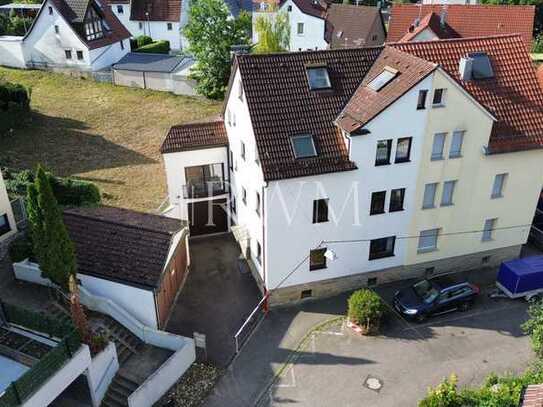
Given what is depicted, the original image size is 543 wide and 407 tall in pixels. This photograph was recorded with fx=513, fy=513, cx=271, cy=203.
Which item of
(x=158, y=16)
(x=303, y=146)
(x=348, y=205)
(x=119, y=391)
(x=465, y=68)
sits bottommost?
(x=119, y=391)

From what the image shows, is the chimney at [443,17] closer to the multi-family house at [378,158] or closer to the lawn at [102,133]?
the lawn at [102,133]

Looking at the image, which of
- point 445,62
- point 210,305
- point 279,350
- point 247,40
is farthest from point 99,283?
point 247,40

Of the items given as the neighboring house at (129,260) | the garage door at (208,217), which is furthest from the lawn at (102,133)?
the neighboring house at (129,260)

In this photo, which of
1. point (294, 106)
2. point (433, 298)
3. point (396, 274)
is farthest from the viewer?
point (396, 274)

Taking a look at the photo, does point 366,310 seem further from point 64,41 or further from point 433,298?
point 64,41

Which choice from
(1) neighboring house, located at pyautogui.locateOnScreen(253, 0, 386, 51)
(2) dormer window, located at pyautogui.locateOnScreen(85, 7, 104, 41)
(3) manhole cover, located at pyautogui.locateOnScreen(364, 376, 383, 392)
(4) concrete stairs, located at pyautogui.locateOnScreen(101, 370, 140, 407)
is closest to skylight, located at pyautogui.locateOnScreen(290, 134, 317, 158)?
(3) manhole cover, located at pyautogui.locateOnScreen(364, 376, 383, 392)

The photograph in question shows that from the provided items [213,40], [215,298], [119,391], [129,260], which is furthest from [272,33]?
[119,391]

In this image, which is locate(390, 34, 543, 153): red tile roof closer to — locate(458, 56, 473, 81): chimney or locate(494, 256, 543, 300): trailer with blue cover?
locate(458, 56, 473, 81): chimney
